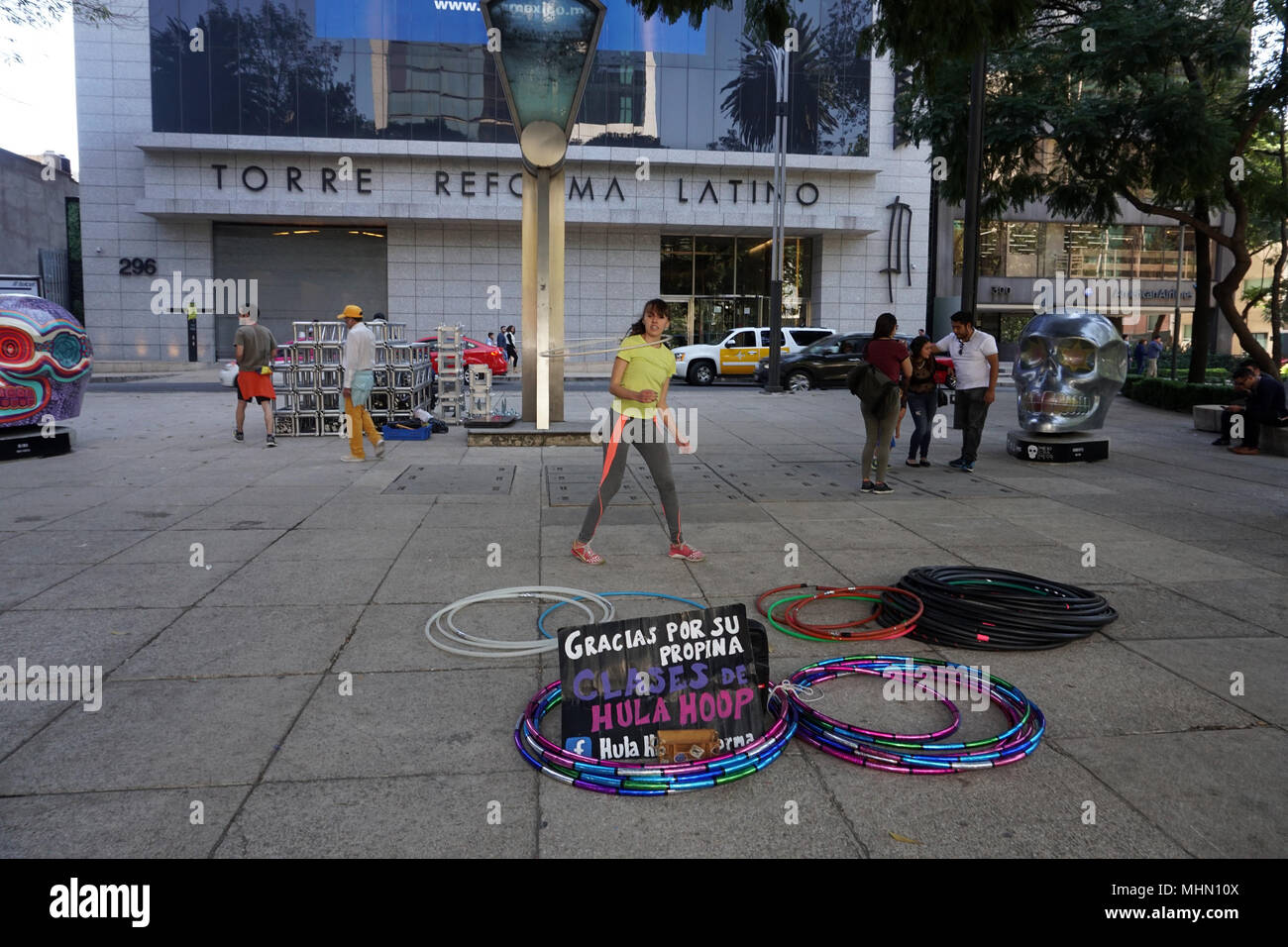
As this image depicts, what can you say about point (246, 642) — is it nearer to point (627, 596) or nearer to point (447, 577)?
point (447, 577)

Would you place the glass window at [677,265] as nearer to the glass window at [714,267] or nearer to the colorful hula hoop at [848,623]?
the glass window at [714,267]

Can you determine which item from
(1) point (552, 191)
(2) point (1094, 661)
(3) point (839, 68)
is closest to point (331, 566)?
(2) point (1094, 661)

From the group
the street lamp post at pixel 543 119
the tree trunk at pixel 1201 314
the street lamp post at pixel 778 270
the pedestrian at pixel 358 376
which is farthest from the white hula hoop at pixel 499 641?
the street lamp post at pixel 778 270

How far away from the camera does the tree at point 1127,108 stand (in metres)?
15.7

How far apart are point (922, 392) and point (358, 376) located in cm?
699

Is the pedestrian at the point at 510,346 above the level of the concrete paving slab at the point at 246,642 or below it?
above

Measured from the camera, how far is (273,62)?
34.0 m

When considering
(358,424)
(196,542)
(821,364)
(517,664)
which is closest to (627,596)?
(517,664)

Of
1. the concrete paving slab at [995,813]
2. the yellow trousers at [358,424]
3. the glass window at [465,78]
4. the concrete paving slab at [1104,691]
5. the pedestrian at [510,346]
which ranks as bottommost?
the concrete paving slab at [995,813]

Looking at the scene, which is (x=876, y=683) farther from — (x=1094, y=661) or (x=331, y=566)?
(x=331, y=566)

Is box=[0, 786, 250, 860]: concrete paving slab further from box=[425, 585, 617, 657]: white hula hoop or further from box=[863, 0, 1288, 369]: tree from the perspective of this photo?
box=[863, 0, 1288, 369]: tree

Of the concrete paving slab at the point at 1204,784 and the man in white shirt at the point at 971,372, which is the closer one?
the concrete paving slab at the point at 1204,784
